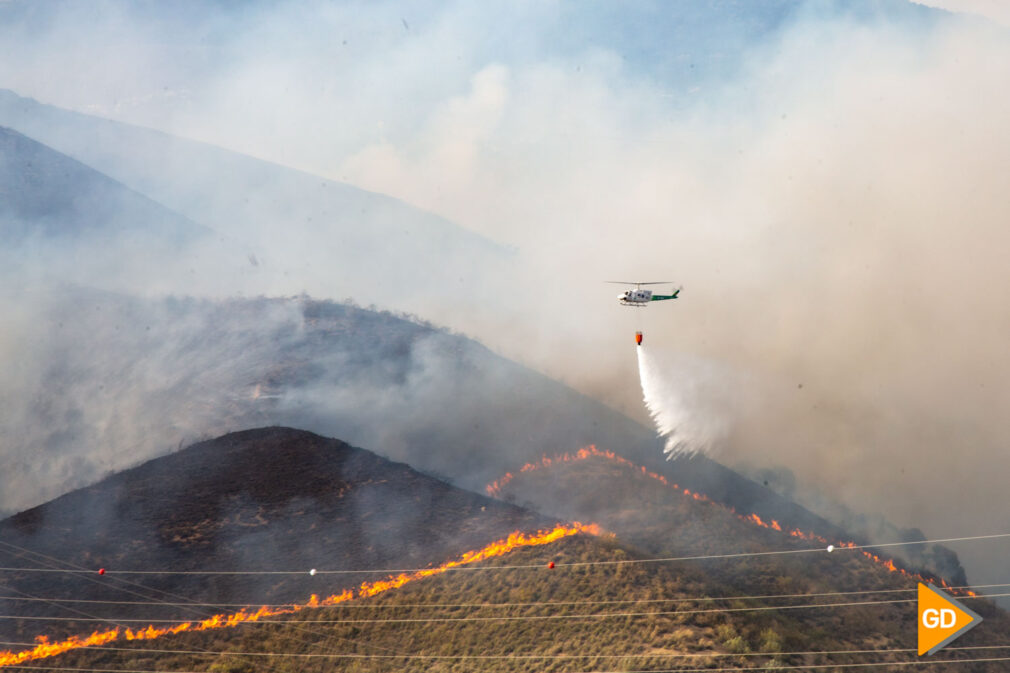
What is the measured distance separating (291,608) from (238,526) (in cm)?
1252

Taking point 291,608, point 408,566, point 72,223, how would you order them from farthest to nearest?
point 72,223, point 408,566, point 291,608

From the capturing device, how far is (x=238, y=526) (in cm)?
7044

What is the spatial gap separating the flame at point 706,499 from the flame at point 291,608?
10800 millimetres

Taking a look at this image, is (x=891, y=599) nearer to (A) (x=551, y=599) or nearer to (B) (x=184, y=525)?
(A) (x=551, y=599)

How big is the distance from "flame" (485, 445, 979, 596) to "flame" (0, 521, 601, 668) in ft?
35.4

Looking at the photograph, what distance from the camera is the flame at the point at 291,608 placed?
58562mm

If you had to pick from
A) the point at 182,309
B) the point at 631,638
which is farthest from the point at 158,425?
the point at 631,638

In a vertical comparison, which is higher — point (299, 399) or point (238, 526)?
point (299, 399)

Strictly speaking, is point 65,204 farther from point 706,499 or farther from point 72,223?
point 706,499

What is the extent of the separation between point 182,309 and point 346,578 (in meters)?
65.6

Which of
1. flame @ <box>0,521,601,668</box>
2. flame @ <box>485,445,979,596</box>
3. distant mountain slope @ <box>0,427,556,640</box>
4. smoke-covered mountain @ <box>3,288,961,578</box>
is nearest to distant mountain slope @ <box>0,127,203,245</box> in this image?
smoke-covered mountain @ <box>3,288,961,578</box>

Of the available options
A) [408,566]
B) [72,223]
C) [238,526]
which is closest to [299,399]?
[238,526]

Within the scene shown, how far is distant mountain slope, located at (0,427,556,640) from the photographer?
64188 mm

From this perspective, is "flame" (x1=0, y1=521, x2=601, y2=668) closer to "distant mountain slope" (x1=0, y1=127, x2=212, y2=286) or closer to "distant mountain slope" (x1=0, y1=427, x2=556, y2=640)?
"distant mountain slope" (x1=0, y1=427, x2=556, y2=640)
